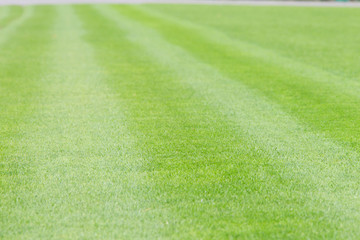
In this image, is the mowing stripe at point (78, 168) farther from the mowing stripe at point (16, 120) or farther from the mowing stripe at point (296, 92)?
the mowing stripe at point (296, 92)

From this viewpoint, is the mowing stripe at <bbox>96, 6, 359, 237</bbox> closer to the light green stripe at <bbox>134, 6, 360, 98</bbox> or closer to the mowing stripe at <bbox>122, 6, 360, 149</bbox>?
the mowing stripe at <bbox>122, 6, 360, 149</bbox>

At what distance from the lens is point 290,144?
4969 mm

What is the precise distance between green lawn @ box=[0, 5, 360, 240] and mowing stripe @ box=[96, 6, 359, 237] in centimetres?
2

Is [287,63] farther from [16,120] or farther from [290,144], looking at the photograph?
[16,120]

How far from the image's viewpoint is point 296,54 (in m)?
10.4

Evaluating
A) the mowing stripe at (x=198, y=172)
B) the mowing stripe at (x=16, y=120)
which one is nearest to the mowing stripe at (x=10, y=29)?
the mowing stripe at (x=16, y=120)

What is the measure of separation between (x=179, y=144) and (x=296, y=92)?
8.88 ft

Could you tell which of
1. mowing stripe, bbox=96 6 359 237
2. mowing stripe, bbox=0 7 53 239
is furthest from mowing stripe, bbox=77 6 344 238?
mowing stripe, bbox=0 7 53 239

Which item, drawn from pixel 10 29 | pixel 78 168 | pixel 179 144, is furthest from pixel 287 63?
pixel 10 29

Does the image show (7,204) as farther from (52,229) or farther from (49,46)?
(49,46)

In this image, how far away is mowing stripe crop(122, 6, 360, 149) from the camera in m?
5.52

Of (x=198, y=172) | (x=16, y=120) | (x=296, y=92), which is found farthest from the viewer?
(x=296, y=92)

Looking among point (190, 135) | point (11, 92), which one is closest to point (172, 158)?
point (190, 135)

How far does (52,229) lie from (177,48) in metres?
8.09
